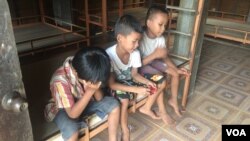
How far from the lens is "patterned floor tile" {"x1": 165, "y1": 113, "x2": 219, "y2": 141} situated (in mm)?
1796

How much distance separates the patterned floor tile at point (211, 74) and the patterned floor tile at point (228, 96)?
228 mm

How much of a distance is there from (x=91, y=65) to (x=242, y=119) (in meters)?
1.59

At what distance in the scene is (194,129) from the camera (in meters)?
1.88

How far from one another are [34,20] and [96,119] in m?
3.23

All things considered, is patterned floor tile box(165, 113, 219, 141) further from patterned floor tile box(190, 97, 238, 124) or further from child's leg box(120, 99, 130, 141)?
child's leg box(120, 99, 130, 141)

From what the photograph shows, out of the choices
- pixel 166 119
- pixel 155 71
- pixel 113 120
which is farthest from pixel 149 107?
pixel 113 120

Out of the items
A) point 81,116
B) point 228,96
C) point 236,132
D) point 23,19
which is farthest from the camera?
point 23,19

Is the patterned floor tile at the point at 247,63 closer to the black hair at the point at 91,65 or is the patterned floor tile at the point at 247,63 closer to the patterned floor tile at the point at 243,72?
the patterned floor tile at the point at 243,72

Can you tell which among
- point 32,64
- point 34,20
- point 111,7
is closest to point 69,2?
point 34,20

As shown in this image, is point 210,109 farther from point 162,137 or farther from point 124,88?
point 124,88

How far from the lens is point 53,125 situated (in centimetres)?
129

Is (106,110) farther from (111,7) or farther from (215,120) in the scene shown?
(111,7)

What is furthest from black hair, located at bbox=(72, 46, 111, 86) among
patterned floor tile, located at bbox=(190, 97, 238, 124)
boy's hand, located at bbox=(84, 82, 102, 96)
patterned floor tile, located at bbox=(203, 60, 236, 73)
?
patterned floor tile, located at bbox=(203, 60, 236, 73)

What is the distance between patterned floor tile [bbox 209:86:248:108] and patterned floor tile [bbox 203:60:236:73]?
560 mm
